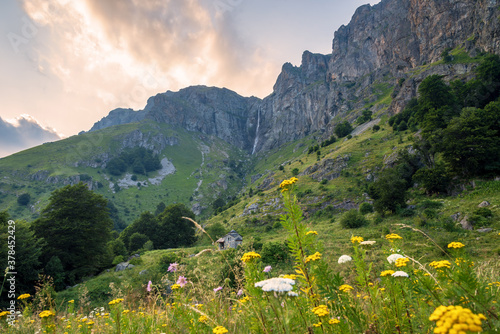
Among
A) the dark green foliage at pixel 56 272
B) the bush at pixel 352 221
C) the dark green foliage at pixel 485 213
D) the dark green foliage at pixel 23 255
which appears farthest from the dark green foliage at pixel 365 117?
the dark green foliage at pixel 23 255

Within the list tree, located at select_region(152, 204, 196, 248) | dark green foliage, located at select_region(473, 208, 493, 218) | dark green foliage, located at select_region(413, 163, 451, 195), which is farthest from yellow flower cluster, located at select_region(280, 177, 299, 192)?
tree, located at select_region(152, 204, 196, 248)

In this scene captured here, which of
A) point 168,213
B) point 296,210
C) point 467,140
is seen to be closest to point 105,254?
point 168,213

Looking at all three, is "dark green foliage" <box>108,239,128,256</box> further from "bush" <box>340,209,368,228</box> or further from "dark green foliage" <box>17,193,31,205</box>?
"dark green foliage" <box>17,193,31,205</box>

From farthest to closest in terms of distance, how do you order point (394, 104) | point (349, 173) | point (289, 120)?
point (289, 120) < point (394, 104) < point (349, 173)

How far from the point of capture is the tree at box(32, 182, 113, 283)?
2606 centimetres

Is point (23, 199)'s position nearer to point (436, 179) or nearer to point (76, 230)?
point (76, 230)

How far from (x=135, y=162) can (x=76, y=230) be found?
140 metres

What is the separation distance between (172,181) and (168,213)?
97680 millimetres

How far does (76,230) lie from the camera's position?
90.1 ft

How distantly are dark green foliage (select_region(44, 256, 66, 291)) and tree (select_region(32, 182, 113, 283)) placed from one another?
1901 mm

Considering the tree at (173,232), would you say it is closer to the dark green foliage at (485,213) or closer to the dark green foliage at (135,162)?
the dark green foliage at (485,213)

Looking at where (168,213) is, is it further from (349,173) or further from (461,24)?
(461,24)

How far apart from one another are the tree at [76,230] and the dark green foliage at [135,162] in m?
129

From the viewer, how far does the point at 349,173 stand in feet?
167
